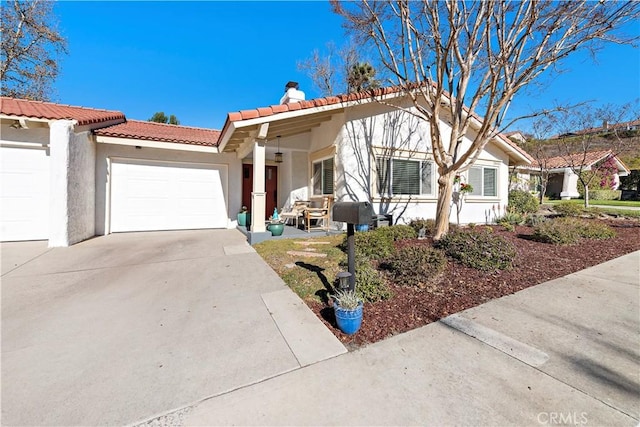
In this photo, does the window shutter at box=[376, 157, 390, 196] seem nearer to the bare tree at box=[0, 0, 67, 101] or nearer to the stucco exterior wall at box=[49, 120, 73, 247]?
the stucco exterior wall at box=[49, 120, 73, 247]

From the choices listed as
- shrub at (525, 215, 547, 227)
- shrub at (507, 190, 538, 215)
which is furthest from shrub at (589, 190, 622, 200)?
shrub at (525, 215, 547, 227)

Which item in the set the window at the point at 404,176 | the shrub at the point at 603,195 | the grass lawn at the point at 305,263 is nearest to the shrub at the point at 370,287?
A: the grass lawn at the point at 305,263

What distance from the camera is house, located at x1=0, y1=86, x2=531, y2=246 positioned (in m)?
6.56

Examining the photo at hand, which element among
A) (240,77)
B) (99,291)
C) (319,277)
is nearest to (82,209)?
(99,291)

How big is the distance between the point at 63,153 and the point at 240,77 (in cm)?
1063

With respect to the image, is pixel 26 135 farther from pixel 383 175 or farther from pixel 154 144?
pixel 383 175

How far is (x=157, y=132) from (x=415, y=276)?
988cm

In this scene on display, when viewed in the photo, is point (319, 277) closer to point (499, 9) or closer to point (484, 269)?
point (484, 269)

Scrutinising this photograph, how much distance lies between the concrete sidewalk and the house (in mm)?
5198

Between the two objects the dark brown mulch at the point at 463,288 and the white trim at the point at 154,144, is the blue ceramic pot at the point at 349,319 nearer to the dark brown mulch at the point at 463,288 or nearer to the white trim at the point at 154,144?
the dark brown mulch at the point at 463,288

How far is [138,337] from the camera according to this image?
8.70 feet

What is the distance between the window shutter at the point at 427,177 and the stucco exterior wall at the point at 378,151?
13 cm

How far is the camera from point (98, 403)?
1821 millimetres

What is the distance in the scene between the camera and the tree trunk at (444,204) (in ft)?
20.0
